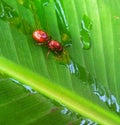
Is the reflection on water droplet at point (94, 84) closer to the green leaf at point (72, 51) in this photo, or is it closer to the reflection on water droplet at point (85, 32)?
the green leaf at point (72, 51)

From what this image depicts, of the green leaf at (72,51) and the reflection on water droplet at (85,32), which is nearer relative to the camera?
the green leaf at (72,51)

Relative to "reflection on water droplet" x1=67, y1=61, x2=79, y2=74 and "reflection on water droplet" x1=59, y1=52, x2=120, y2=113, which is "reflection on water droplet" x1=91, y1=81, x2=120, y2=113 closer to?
"reflection on water droplet" x1=59, y1=52, x2=120, y2=113

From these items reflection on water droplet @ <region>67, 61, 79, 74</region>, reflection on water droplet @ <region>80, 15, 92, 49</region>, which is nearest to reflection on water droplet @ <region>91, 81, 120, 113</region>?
reflection on water droplet @ <region>67, 61, 79, 74</region>

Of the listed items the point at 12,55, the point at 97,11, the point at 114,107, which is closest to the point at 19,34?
the point at 12,55

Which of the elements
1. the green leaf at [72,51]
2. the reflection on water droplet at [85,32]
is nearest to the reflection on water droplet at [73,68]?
the green leaf at [72,51]

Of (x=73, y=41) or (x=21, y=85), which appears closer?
(x=21, y=85)

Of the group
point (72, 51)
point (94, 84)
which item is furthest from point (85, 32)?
point (94, 84)

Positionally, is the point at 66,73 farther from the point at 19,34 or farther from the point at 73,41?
the point at 19,34
